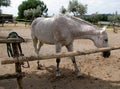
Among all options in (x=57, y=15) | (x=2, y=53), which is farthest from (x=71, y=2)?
(x=57, y=15)

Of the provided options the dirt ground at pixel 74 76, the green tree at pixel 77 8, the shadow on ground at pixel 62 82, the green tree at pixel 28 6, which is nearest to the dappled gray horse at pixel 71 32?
the shadow on ground at pixel 62 82

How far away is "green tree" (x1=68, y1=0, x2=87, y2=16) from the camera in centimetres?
6094

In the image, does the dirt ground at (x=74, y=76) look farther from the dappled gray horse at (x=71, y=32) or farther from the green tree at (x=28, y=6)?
the green tree at (x=28, y=6)

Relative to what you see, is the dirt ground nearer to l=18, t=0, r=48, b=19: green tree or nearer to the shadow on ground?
the shadow on ground

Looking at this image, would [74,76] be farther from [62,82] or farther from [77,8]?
[77,8]

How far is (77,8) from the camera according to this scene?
61.6 metres

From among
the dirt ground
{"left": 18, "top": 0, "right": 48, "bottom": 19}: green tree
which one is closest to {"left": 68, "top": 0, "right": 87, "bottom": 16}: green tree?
{"left": 18, "top": 0, "right": 48, "bottom": 19}: green tree

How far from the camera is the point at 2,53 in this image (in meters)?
12.2

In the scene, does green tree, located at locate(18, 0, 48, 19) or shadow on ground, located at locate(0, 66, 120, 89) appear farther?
green tree, located at locate(18, 0, 48, 19)

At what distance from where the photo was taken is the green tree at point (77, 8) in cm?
6094

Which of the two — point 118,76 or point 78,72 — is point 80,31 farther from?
point 118,76

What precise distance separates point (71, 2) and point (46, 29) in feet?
180

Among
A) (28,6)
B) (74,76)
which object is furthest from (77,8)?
(74,76)

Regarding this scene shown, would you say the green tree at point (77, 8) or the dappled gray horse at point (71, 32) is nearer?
the dappled gray horse at point (71, 32)
